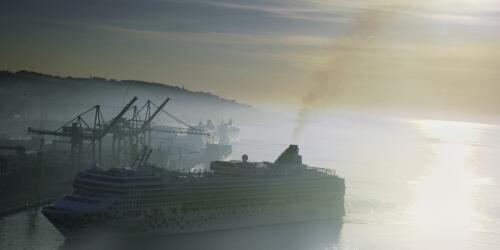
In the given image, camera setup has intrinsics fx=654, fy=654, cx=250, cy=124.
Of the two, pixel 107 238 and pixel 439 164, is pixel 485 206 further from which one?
pixel 439 164

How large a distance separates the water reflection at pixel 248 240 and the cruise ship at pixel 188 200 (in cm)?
59

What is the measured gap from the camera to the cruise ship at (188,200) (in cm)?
3841

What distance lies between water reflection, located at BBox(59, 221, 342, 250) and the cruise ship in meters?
0.59

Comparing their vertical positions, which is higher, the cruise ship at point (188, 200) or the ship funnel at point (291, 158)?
the ship funnel at point (291, 158)

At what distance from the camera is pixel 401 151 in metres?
162

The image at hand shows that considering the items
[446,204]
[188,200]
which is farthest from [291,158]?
[446,204]

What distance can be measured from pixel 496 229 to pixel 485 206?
52.2 ft

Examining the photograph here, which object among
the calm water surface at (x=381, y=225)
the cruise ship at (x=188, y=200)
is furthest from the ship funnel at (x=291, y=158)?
the calm water surface at (x=381, y=225)

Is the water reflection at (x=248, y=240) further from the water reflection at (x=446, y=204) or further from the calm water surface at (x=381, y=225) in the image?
the water reflection at (x=446, y=204)

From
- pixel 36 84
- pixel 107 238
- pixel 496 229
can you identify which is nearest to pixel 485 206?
pixel 496 229

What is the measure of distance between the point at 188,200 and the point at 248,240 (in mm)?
4682

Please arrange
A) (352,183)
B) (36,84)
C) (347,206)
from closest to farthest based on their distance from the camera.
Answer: (347,206), (352,183), (36,84)

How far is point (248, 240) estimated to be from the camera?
1667 inches

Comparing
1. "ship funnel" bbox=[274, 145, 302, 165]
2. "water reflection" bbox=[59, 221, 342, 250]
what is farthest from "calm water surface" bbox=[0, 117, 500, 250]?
"ship funnel" bbox=[274, 145, 302, 165]
